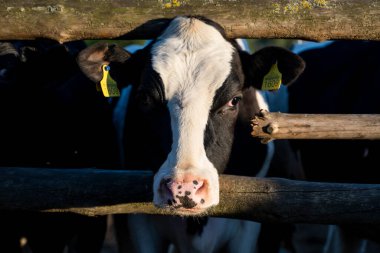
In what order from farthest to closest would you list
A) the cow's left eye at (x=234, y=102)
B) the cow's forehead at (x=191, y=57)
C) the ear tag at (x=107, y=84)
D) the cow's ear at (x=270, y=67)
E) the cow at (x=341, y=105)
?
1. the cow at (x=341, y=105)
2. the ear tag at (x=107, y=84)
3. the cow's ear at (x=270, y=67)
4. the cow's left eye at (x=234, y=102)
5. the cow's forehead at (x=191, y=57)

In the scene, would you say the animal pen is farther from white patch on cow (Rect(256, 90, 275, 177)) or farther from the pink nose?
white patch on cow (Rect(256, 90, 275, 177))

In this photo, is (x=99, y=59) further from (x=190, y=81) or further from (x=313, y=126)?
(x=313, y=126)

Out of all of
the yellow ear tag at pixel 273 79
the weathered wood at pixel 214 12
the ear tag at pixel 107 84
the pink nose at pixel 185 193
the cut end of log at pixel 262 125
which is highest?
the weathered wood at pixel 214 12

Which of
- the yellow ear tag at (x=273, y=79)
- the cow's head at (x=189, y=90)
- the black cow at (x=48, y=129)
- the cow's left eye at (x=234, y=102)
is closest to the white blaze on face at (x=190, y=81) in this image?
the cow's head at (x=189, y=90)

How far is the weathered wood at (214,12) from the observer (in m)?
3.61

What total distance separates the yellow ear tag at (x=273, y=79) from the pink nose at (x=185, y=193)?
980 millimetres

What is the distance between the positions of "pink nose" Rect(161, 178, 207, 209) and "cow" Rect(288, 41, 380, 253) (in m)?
1.93

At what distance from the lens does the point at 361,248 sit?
5.62 meters

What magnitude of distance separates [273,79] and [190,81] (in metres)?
0.57

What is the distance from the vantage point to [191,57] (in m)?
3.70

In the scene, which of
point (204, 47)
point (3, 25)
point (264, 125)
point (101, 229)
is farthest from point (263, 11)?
point (101, 229)

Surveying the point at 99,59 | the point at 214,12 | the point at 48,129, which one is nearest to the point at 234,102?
the point at 214,12

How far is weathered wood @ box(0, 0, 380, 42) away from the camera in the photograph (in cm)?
361

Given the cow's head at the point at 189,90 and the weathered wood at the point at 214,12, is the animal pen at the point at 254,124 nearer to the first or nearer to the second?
the weathered wood at the point at 214,12
